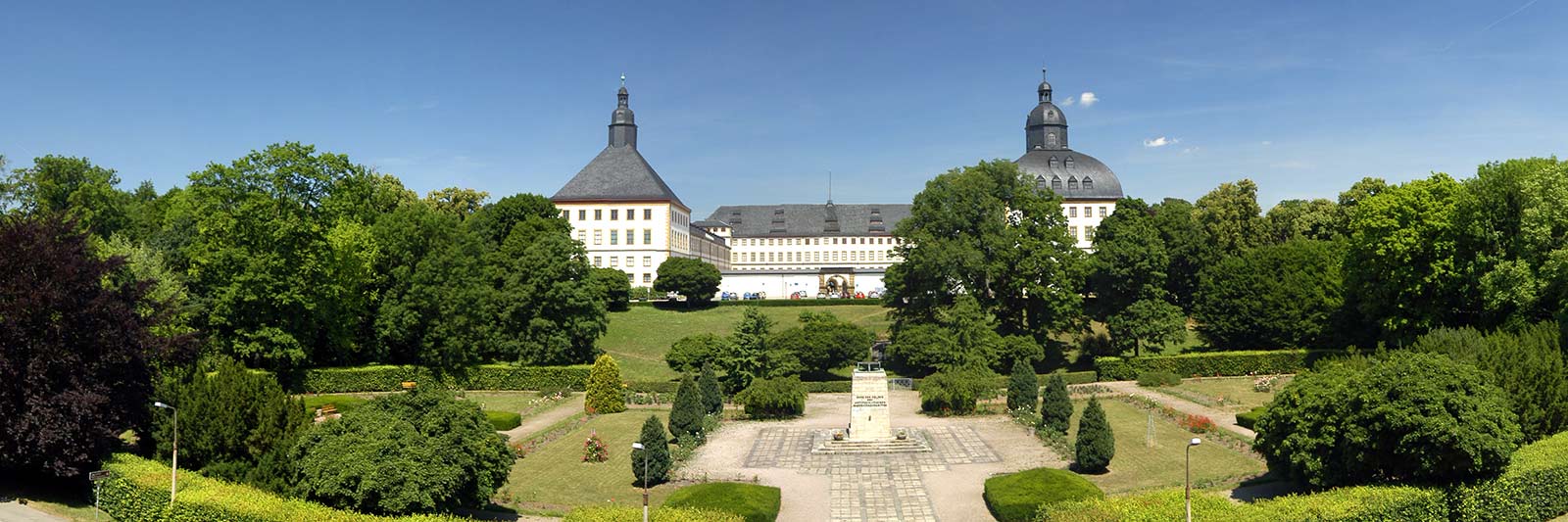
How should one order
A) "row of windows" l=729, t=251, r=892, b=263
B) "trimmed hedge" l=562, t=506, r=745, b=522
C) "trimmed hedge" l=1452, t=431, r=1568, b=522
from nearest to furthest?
"trimmed hedge" l=562, t=506, r=745, b=522 → "trimmed hedge" l=1452, t=431, r=1568, b=522 → "row of windows" l=729, t=251, r=892, b=263

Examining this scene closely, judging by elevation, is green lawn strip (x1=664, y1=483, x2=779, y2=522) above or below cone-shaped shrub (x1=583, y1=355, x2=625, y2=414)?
below

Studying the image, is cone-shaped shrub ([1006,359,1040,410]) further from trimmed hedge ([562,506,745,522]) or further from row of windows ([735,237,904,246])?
row of windows ([735,237,904,246])

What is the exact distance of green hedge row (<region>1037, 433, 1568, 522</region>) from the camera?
18000mm

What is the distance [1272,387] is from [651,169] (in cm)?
6366

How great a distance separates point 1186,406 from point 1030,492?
767 inches

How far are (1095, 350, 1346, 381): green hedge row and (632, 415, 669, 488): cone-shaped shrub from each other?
29.4 meters

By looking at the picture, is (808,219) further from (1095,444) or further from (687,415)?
(1095,444)

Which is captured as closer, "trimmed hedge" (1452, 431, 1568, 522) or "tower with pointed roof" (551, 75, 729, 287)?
"trimmed hedge" (1452, 431, 1568, 522)

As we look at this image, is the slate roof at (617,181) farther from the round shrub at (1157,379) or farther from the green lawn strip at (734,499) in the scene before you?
the green lawn strip at (734,499)

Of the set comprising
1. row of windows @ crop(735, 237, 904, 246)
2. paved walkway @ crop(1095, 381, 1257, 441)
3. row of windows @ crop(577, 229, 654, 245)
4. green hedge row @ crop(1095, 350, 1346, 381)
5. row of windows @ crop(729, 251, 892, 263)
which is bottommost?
paved walkway @ crop(1095, 381, 1257, 441)

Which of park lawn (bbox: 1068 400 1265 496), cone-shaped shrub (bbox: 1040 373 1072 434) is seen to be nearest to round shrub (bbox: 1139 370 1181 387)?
park lawn (bbox: 1068 400 1265 496)

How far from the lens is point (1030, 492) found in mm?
21734

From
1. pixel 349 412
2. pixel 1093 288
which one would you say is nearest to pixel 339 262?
pixel 349 412

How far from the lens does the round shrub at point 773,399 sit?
123 feet
